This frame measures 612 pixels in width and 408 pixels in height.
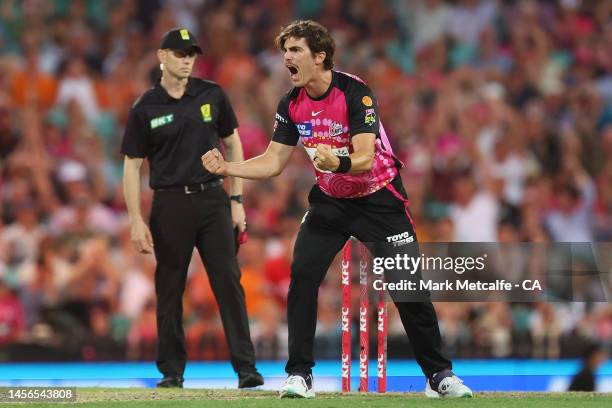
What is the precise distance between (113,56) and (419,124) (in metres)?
3.49

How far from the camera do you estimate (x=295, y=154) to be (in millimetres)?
13508

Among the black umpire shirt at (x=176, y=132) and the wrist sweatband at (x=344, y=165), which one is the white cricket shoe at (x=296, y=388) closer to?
the wrist sweatband at (x=344, y=165)

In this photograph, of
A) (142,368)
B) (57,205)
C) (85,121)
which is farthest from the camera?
(85,121)

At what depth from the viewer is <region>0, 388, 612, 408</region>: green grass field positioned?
664 cm

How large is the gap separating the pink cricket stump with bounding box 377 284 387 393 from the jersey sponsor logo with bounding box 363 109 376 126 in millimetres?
1008

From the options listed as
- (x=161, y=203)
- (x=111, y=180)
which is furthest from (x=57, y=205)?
(x=161, y=203)

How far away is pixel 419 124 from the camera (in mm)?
14211

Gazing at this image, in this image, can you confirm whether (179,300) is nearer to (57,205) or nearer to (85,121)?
(57,205)

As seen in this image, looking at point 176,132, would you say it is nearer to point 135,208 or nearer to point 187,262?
point 135,208

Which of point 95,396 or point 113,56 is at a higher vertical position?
point 113,56

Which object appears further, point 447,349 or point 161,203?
point 447,349

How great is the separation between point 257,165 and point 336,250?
0.63 m

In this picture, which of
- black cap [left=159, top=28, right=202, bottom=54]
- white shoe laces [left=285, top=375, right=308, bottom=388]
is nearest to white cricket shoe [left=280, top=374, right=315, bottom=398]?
white shoe laces [left=285, top=375, right=308, bottom=388]

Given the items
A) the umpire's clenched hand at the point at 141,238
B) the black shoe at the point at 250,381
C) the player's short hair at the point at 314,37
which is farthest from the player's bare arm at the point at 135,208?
the player's short hair at the point at 314,37
